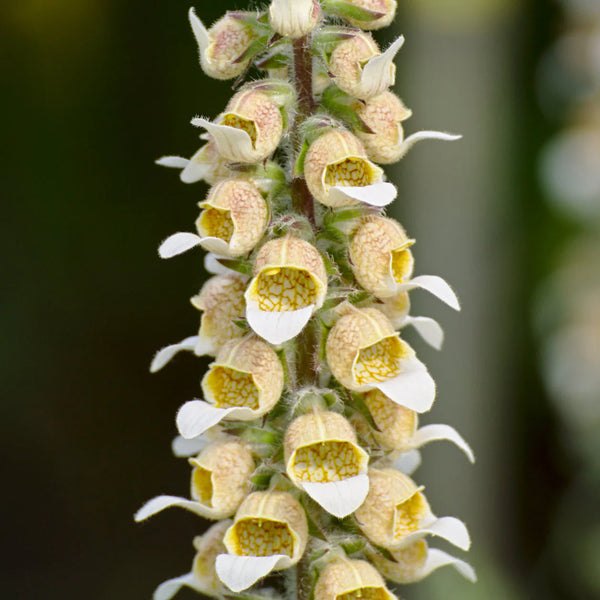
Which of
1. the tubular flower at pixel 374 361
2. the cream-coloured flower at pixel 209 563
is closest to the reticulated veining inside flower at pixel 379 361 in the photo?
the tubular flower at pixel 374 361

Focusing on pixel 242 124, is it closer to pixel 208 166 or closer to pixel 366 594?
pixel 208 166

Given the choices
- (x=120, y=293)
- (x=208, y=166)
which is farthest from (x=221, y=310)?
(x=120, y=293)

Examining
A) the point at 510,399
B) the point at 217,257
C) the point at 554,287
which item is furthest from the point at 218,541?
the point at 510,399

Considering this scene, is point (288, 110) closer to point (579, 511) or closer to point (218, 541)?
point (218, 541)

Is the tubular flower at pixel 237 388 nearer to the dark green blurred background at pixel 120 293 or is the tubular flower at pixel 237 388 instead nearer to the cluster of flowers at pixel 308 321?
the cluster of flowers at pixel 308 321

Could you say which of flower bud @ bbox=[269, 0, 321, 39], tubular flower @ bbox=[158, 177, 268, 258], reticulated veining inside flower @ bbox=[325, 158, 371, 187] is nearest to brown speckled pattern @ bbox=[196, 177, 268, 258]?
tubular flower @ bbox=[158, 177, 268, 258]

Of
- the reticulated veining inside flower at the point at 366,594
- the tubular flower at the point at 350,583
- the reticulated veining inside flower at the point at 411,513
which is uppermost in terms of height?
the reticulated veining inside flower at the point at 411,513
